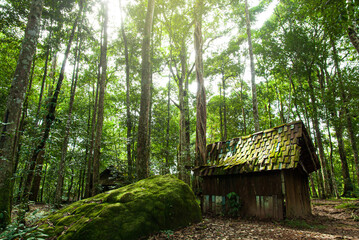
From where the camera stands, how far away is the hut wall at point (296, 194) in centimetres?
767

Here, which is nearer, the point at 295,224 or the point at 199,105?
the point at 295,224

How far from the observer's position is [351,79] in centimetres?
1327

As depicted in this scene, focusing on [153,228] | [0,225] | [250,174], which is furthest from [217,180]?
[0,225]

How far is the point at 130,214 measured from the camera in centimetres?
447

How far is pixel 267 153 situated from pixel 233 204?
9.19ft

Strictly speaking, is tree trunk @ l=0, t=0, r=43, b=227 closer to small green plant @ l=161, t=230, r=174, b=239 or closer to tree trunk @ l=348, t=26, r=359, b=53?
small green plant @ l=161, t=230, r=174, b=239

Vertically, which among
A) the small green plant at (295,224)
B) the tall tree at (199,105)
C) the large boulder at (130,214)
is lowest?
the small green plant at (295,224)

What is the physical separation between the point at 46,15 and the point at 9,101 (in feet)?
28.1

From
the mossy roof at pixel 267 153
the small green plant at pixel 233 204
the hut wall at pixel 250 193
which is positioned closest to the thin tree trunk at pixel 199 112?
the mossy roof at pixel 267 153

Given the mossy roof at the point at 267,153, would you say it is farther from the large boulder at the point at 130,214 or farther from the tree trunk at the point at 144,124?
the large boulder at the point at 130,214

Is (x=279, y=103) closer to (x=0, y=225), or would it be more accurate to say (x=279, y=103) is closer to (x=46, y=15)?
(x=46, y=15)

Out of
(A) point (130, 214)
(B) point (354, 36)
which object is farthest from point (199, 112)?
(A) point (130, 214)

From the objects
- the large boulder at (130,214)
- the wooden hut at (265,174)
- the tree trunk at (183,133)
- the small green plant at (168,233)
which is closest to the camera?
the large boulder at (130,214)

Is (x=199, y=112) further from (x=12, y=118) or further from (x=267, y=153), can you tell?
(x=12, y=118)
